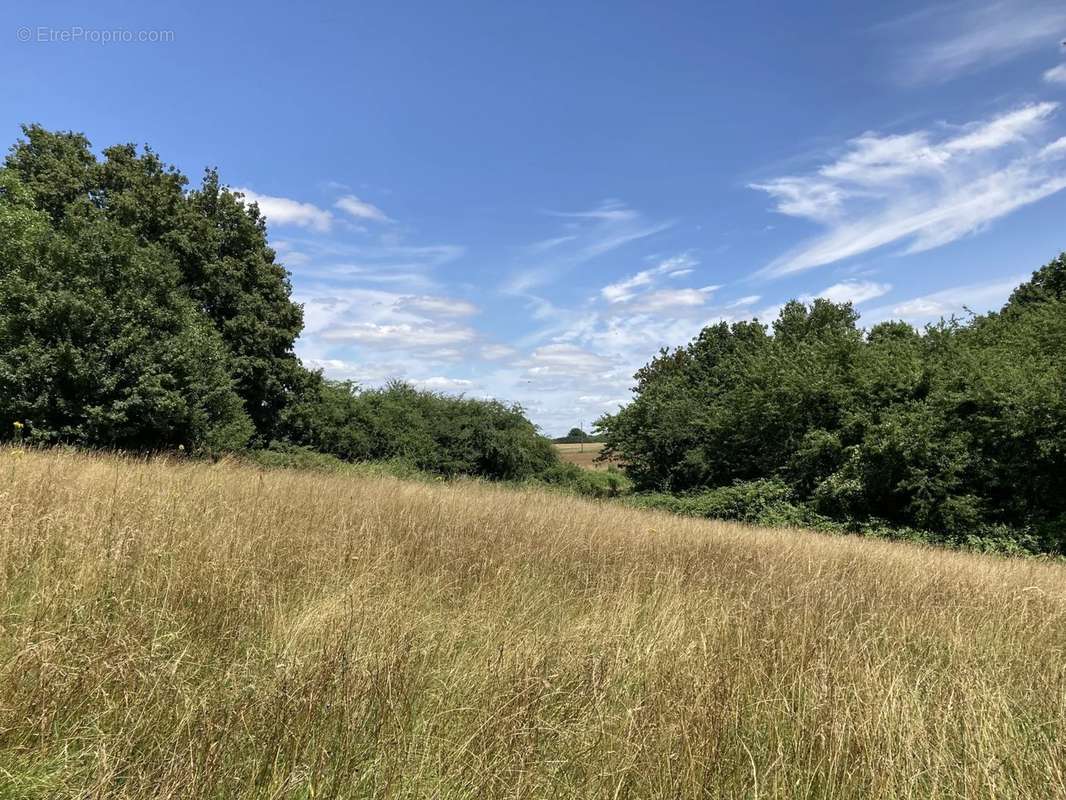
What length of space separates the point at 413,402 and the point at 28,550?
28.0 metres

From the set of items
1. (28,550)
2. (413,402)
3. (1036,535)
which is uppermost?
(413,402)

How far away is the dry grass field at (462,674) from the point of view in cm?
194

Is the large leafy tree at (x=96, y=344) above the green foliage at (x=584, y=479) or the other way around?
above

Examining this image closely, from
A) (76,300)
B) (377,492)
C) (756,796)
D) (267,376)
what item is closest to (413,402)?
(267,376)

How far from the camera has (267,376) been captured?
2203 cm

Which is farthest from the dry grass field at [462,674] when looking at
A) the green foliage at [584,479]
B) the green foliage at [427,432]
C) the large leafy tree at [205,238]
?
the green foliage at [584,479]

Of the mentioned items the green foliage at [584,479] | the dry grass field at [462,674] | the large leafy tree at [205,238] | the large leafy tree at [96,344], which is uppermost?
the large leafy tree at [205,238]

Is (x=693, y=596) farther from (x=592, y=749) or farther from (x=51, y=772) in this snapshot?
(x=51, y=772)

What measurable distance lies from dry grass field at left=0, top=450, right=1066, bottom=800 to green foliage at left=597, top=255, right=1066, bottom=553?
12998 mm

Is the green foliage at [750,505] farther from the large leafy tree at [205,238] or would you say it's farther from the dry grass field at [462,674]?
the large leafy tree at [205,238]

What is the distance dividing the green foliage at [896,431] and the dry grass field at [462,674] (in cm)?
1300

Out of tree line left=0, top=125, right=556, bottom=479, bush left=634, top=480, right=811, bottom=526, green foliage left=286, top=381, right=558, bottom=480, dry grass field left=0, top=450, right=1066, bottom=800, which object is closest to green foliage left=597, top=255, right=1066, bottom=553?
bush left=634, top=480, right=811, bottom=526

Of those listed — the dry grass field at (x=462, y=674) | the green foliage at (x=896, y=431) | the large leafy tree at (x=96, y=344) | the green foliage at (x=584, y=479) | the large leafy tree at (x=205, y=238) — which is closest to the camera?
the dry grass field at (x=462, y=674)

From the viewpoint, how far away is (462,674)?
2.66m
